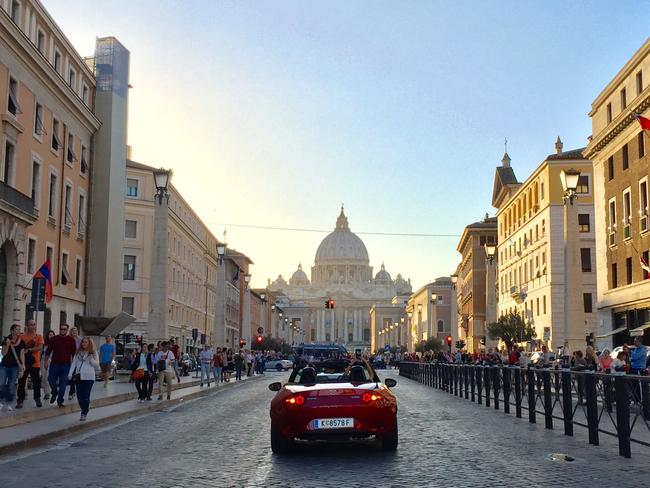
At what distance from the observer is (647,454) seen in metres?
11.5

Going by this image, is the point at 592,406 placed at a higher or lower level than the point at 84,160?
lower

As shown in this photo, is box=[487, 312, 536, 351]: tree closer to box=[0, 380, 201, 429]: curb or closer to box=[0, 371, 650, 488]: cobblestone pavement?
box=[0, 380, 201, 429]: curb

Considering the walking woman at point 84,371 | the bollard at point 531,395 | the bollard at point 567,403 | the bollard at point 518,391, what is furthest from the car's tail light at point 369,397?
the walking woman at point 84,371

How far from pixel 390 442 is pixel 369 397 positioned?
0.91 metres

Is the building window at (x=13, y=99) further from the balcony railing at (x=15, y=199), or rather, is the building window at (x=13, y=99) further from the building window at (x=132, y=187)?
Result: the building window at (x=132, y=187)

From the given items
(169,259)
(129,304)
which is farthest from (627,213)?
(129,304)

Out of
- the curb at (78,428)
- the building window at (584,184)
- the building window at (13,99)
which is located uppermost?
the building window at (584,184)

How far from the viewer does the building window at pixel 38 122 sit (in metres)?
33.9

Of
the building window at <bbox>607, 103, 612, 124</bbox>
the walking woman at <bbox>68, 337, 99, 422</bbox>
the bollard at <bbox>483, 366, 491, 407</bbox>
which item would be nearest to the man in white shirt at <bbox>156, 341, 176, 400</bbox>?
the walking woman at <bbox>68, 337, 99, 422</bbox>

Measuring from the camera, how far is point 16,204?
29.2m

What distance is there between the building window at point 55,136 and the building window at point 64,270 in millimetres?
4665

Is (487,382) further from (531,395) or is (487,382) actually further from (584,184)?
(584,184)

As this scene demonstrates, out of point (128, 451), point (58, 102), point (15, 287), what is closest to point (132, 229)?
point (58, 102)

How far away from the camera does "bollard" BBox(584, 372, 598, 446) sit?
12734 mm
